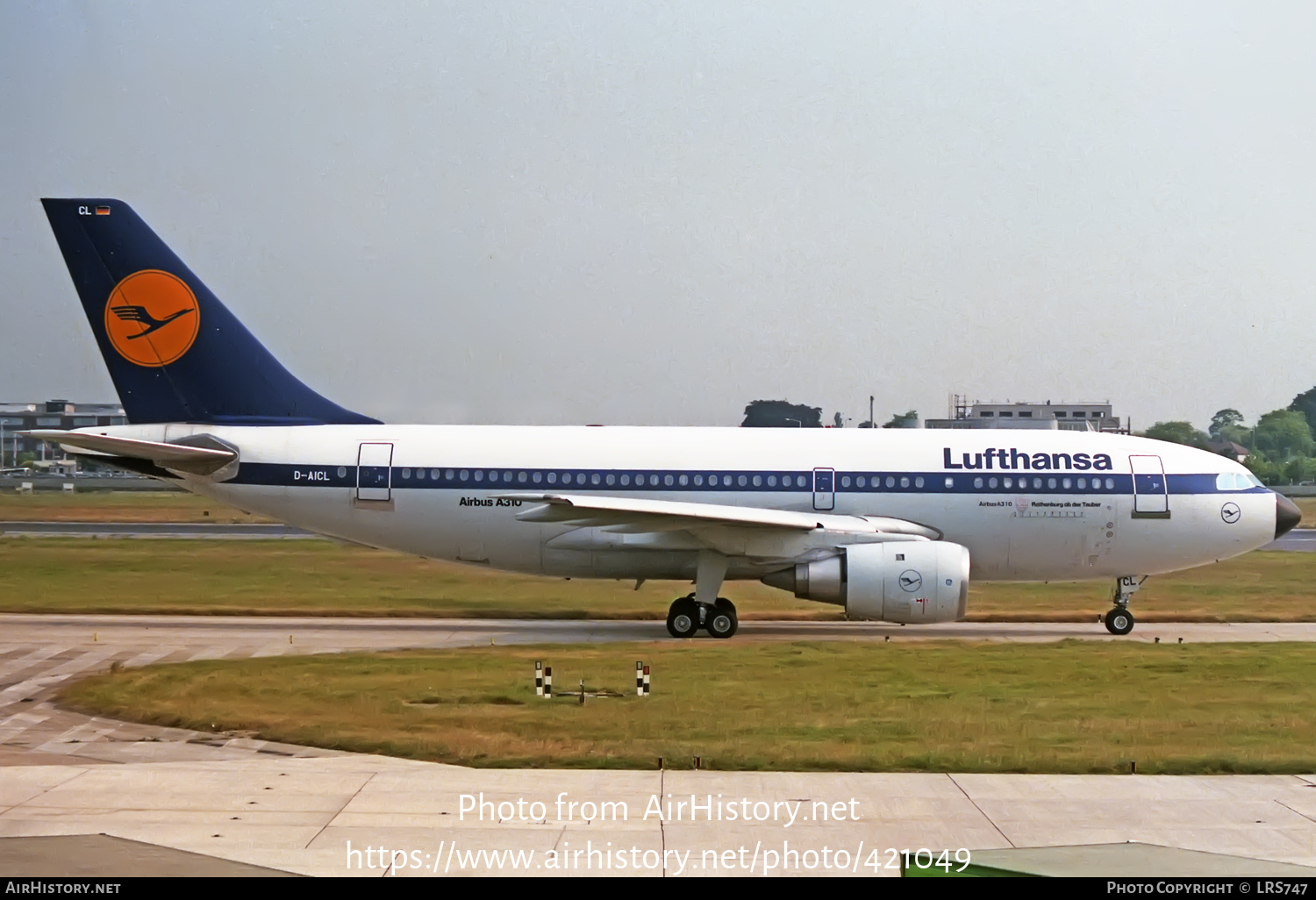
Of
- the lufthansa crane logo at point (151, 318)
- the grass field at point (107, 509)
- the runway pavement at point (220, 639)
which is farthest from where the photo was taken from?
the grass field at point (107, 509)

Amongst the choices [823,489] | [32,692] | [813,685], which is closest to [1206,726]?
[813,685]

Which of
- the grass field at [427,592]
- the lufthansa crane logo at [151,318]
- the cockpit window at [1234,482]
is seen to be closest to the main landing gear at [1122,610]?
the grass field at [427,592]

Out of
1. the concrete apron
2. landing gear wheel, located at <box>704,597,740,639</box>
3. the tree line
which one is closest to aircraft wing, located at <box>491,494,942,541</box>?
landing gear wheel, located at <box>704,597,740,639</box>

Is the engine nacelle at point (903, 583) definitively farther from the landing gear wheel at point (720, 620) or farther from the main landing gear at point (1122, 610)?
the main landing gear at point (1122, 610)

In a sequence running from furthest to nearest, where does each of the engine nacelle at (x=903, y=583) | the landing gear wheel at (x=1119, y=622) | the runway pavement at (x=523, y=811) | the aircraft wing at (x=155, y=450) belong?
the landing gear wheel at (x=1119, y=622) < the aircraft wing at (x=155, y=450) < the engine nacelle at (x=903, y=583) < the runway pavement at (x=523, y=811)

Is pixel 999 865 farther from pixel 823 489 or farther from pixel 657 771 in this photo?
pixel 823 489

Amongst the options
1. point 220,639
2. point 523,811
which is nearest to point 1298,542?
point 220,639

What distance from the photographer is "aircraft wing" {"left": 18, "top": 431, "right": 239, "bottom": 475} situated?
24938 millimetres

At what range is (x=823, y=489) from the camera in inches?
1026

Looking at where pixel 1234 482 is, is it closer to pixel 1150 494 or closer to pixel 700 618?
pixel 1150 494

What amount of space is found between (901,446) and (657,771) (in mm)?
14497

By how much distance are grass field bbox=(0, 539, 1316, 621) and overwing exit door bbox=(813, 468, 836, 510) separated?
381cm

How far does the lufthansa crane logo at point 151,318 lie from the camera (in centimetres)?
2664

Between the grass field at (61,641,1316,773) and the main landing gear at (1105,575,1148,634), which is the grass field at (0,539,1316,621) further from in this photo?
the grass field at (61,641,1316,773)
